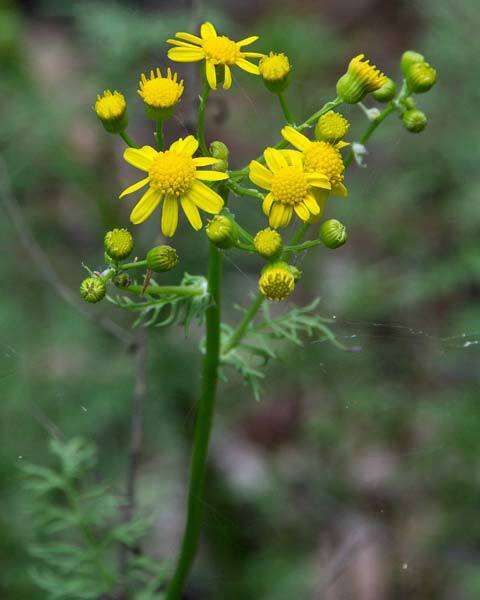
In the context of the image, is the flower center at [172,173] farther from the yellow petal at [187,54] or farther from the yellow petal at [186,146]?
the yellow petal at [187,54]

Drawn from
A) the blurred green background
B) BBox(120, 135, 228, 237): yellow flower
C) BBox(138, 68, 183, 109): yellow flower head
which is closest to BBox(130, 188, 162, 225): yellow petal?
BBox(120, 135, 228, 237): yellow flower

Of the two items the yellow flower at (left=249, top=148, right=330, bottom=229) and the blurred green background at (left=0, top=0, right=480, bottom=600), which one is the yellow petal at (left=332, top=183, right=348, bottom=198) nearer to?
the yellow flower at (left=249, top=148, right=330, bottom=229)

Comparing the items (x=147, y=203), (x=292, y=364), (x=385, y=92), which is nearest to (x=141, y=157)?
(x=147, y=203)

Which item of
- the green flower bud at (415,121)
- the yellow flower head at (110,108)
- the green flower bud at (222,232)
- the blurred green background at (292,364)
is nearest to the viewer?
the green flower bud at (222,232)

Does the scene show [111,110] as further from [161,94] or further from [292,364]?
[292,364]

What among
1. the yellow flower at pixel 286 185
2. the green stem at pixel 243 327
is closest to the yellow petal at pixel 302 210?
the yellow flower at pixel 286 185

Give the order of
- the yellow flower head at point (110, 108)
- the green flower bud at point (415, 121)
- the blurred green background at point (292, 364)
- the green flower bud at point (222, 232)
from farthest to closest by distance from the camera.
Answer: the blurred green background at point (292, 364)
the green flower bud at point (415, 121)
the yellow flower head at point (110, 108)
the green flower bud at point (222, 232)
